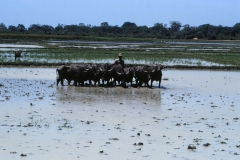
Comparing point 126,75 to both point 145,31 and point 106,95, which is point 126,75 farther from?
point 145,31

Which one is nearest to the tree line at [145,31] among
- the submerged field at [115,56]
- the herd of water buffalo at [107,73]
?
the submerged field at [115,56]

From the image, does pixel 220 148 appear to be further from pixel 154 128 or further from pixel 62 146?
pixel 62 146

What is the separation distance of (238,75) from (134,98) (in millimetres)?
11132

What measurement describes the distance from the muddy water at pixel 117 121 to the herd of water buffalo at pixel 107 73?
73 cm

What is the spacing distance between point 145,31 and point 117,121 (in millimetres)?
122279

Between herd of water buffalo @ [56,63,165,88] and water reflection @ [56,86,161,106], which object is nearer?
water reflection @ [56,86,161,106]

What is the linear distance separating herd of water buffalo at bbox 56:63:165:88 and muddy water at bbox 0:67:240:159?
2.40 feet

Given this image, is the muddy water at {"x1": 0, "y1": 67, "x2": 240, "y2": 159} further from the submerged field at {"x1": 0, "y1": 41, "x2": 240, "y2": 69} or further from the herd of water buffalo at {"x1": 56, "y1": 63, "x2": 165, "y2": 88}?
the submerged field at {"x1": 0, "y1": 41, "x2": 240, "y2": 69}

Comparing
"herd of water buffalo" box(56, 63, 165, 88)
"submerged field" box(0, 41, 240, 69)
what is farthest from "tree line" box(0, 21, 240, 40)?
"herd of water buffalo" box(56, 63, 165, 88)

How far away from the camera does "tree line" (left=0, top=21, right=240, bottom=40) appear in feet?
362

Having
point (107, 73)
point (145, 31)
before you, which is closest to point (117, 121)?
point (107, 73)

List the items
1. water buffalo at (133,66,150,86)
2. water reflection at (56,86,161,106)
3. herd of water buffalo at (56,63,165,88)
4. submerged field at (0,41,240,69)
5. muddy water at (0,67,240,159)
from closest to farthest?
muddy water at (0,67,240,159) < water reflection at (56,86,161,106) < herd of water buffalo at (56,63,165,88) < water buffalo at (133,66,150,86) < submerged field at (0,41,240,69)

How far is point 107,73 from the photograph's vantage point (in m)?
20.0

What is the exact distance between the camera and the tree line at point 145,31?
11025cm
